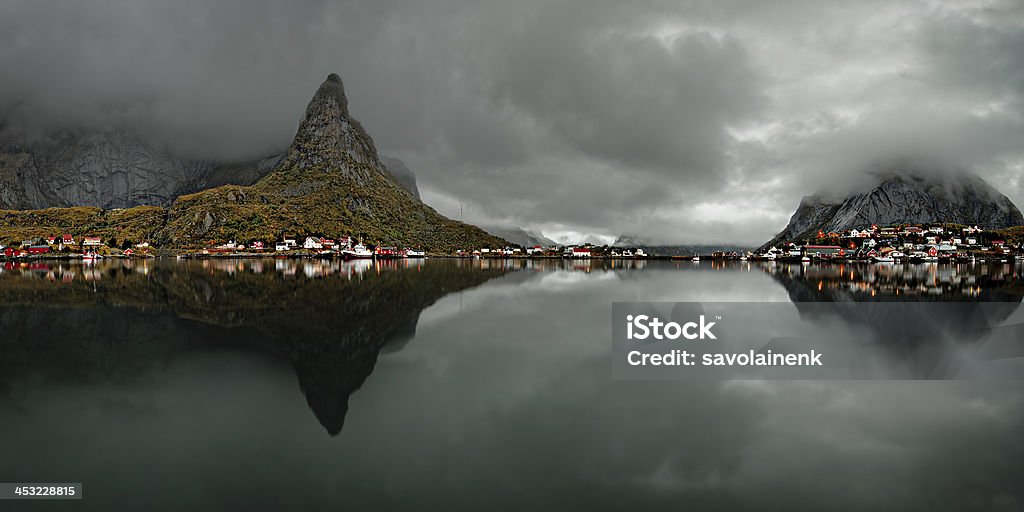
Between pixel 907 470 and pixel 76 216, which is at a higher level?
pixel 76 216

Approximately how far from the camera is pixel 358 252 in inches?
5674

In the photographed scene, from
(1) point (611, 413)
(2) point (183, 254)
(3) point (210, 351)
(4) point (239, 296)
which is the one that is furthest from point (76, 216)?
(1) point (611, 413)

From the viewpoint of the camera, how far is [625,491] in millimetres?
6035

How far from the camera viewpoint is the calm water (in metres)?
5.95

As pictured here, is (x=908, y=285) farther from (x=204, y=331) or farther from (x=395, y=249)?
(x=395, y=249)

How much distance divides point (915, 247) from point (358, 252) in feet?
623

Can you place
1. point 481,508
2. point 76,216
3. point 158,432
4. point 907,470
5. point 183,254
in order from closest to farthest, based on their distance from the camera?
1. point 481,508
2. point 907,470
3. point 158,432
4. point 183,254
5. point 76,216

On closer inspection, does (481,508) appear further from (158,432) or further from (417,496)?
(158,432)

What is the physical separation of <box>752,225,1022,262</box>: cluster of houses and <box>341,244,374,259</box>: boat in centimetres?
14166

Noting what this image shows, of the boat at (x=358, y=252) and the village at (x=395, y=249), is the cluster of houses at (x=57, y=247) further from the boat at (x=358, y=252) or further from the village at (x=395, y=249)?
the boat at (x=358, y=252)

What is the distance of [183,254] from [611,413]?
141 metres

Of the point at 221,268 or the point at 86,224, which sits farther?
the point at 86,224

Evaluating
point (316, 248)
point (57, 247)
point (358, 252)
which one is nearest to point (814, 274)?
point (358, 252)

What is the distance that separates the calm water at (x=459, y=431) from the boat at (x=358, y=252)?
128 metres
